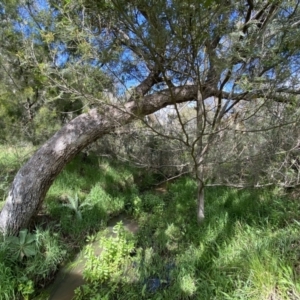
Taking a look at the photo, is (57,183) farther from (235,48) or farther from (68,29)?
(235,48)

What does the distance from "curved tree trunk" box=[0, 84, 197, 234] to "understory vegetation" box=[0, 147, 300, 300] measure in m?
0.23

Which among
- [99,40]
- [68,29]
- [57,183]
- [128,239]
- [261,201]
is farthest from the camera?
[57,183]

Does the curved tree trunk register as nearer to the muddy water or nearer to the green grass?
the muddy water

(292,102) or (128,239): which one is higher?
(292,102)

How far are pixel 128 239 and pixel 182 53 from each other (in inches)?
98.5

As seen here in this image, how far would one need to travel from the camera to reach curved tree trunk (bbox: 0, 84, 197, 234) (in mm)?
2428

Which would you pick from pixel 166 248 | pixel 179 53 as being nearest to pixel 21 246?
pixel 166 248

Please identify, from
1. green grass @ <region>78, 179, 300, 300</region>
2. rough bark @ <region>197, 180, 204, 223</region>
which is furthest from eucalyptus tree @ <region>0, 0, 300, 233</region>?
green grass @ <region>78, 179, 300, 300</region>

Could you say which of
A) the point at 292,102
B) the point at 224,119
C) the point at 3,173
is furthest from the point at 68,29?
the point at 3,173

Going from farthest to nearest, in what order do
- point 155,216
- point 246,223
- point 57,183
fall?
point 57,183
point 155,216
point 246,223

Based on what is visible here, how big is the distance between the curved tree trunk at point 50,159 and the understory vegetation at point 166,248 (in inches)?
9.2

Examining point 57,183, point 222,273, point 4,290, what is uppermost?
point 57,183

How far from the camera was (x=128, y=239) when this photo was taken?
9.61 ft

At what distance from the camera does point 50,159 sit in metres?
2.55
